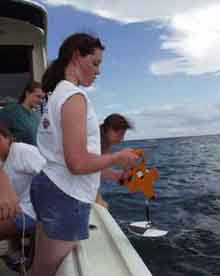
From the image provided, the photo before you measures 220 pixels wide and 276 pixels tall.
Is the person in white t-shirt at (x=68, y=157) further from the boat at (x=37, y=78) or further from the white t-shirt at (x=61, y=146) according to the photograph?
the boat at (x=37, y=78)

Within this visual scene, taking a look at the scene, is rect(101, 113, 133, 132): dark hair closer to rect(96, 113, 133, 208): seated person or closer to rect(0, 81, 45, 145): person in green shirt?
rect(96, 113, 133, 208): seated person

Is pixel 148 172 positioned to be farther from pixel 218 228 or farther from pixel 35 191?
pixel 218 228

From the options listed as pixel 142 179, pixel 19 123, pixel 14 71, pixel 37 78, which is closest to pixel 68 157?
pixel 142 179

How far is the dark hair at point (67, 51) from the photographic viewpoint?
1419 mm

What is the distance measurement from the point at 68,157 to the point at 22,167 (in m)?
0.71

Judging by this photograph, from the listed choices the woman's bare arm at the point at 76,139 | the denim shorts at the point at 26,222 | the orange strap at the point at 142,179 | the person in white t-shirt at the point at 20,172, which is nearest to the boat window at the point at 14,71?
the person in white t-shirt at the point at 20,172

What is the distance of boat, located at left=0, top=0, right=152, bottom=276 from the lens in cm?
154

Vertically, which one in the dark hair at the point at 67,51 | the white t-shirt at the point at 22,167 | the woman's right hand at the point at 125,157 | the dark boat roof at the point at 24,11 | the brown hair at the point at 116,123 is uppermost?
the dark boat roof at the point at 24,11

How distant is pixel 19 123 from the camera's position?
2.70 metres

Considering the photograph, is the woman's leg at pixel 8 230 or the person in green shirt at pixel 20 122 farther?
the person in green shirt at pixel 20 122

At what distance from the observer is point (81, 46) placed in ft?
4.65

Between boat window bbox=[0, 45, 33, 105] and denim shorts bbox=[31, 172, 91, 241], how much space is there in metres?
3.28

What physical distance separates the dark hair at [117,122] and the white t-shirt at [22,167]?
60cm

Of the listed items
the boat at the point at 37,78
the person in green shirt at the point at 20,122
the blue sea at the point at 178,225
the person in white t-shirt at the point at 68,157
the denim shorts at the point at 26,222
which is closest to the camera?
the person in white t-shirt at the point at 68,157
